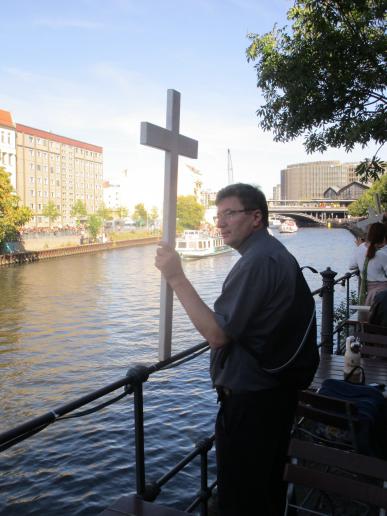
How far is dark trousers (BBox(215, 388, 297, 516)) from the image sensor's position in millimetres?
2311

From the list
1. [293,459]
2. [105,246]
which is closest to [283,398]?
[293,459]

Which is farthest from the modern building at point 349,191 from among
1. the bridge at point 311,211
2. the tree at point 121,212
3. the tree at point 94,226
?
the tree at point 94,226

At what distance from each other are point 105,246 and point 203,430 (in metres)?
73.2

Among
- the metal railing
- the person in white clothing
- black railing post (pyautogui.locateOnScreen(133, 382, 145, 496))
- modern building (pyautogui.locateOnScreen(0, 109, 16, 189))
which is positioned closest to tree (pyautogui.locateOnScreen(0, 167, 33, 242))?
modern building (pyautogui.locateOnScreen(0, 109, 16, 189))

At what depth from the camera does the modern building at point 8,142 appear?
90.6 metres

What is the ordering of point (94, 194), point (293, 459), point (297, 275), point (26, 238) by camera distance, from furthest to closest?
point (94, 194) < point (26, 238) < point (293, 459) < point (297, 275)

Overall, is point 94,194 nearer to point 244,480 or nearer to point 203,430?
point 203,430

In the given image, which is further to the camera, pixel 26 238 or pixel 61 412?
pixel 26 238

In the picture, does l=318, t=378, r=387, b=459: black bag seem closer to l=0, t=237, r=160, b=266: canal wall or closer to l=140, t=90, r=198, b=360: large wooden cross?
l=140, t=90, r=198, b=360: large wooden cross

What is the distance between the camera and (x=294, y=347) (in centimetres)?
233

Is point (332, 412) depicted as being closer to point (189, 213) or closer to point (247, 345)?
point (247, 345)

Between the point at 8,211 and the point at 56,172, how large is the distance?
57.8 metres

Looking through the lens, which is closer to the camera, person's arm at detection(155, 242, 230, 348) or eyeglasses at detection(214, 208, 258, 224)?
person's arm at detection(155, 242, 230, 348)

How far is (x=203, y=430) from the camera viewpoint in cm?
Answer: 1366
